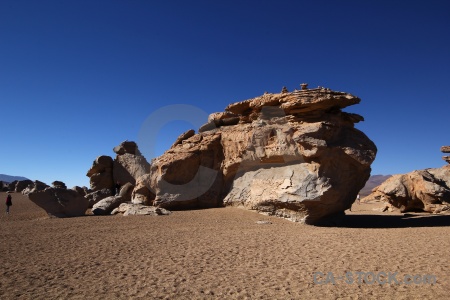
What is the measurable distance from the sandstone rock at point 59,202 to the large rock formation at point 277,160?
425 centimetres

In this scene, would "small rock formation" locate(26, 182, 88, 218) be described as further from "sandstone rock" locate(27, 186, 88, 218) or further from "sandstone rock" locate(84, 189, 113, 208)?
"sandstone rock" locate(84, 189, 113, 208)

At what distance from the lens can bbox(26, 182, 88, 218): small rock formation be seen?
1619 cm

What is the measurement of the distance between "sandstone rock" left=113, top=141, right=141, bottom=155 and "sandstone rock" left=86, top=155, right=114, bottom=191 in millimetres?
1177

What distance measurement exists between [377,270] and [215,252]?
12.6ft

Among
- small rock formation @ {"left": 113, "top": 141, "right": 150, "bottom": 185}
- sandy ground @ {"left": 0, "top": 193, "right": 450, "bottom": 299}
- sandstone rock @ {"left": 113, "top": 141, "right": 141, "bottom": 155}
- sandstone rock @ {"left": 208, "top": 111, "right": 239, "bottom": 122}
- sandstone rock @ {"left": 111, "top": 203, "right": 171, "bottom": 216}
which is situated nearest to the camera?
sandy ground @ {"left": 0, "top": 193, "right": 450, "bottom": 299}

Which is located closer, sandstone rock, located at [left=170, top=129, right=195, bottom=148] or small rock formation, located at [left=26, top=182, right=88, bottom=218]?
small rock formation, located at [left=26, top=182, right=88, bottom=218]

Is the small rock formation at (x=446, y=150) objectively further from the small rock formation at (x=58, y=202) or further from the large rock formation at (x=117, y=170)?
the small rock formation at (x=58, y=202)

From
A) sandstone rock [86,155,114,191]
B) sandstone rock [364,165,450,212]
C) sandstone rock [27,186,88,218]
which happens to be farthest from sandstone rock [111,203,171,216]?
sandstone rock [364,165,450,212]

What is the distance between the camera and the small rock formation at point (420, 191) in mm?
18078

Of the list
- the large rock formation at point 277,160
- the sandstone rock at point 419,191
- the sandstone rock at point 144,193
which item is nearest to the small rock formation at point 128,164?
the sandstone rock at point 144,193

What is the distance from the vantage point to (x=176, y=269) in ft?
21.3

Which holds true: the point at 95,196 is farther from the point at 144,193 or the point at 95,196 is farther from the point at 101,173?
the point at 144,193

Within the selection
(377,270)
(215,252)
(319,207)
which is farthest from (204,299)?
(319,207)

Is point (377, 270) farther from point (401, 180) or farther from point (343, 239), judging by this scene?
point (401, 180)
